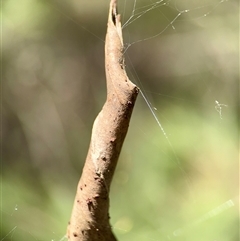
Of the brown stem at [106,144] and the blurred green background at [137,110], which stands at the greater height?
the blurred green background at [137,110]

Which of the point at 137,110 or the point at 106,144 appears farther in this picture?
the point at 137,110

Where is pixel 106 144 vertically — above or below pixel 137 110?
below

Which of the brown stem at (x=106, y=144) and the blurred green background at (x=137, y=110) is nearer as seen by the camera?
the brown stem at (x=106, y=144)

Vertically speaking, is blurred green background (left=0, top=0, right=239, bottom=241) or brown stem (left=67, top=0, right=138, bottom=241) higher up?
blurred green background (left=0, top=0, right=239, bottom=241)

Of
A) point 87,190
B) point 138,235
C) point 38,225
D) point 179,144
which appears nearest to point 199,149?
point 179,144

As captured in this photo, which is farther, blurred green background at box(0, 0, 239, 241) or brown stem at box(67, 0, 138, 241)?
blurred green background at box(0, 0, 239, 241)
